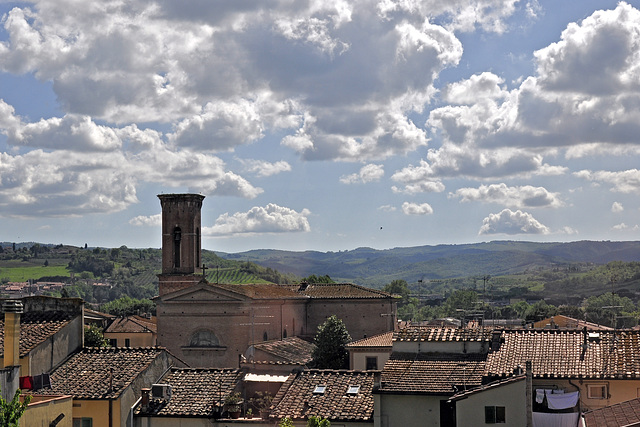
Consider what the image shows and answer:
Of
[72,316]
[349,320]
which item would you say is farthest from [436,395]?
[349,320]

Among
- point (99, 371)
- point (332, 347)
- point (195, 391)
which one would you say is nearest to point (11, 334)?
point (99, 371)

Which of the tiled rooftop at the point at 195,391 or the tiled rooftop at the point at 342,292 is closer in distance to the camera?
the tiled rooftop at the point at 195,391

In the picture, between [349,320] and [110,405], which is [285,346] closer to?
[349,320]

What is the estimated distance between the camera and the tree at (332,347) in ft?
190

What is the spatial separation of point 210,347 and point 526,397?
117 ft

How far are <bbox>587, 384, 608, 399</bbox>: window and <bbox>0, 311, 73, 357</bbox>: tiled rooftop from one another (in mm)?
17314

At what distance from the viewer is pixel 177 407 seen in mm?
26453

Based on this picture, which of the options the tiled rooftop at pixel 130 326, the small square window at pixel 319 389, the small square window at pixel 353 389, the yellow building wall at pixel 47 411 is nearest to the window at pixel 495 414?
the small square window at pixel 353 389

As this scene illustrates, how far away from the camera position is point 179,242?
6731cm

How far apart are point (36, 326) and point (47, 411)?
23.9ft

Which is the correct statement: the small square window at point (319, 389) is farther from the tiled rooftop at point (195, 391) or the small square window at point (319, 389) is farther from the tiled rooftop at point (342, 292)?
the tiled rooftop at point (342, 292)

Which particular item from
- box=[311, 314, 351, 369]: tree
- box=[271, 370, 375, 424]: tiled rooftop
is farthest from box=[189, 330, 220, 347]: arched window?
box=[271, 370, 375, 424]: tiled rooftop

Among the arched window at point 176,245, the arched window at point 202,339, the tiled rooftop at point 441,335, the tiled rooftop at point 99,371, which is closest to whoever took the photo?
the tiled rooftop at point 99,371

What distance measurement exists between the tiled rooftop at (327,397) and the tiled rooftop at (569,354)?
3.93 m
